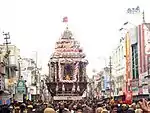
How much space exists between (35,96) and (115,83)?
2516cm

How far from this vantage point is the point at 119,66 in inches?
3927

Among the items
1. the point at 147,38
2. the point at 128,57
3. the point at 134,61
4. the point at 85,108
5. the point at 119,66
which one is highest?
the point at 147,38

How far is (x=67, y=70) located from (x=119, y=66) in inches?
703

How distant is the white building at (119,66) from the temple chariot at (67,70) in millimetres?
7515

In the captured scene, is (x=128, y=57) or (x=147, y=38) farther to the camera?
(x=128, y=57)

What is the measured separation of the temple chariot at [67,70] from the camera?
364 ft

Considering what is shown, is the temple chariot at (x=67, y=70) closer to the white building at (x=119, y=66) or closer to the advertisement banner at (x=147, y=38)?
the white building at (x=119, y=66)

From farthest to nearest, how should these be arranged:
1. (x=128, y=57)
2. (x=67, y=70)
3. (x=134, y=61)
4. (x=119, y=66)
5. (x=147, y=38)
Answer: (x=67, y=70), (x=119, y=66), (x=128, y=57), (x=134, y=61), (x=147, y=38)

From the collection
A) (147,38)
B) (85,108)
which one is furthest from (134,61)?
(85,108)

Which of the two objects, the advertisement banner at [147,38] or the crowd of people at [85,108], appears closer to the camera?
the crowd of people at [85,108]

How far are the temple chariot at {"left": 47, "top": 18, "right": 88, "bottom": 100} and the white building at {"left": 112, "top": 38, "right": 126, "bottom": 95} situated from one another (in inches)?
296

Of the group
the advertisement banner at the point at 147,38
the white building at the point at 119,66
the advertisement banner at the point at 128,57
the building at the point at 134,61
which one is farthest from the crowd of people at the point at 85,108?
the white building at the point at 119,66

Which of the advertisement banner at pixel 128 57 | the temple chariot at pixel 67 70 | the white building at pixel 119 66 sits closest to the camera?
the advertisement banner at pixel 128 57

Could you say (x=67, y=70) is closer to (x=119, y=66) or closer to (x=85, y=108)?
(x=119, y=66)
